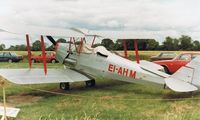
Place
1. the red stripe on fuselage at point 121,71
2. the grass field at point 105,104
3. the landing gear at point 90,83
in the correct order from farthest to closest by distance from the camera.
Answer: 1. the landing gear at point 90,83
2. the red stripe on fuselage at point 121,71
3. the grass field at point 105,104

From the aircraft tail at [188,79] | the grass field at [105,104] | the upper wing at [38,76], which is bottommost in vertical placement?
the grass field at [105,104]

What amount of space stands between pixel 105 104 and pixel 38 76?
10.4ft

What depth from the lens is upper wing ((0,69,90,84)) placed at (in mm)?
11188

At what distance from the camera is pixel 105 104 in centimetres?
994

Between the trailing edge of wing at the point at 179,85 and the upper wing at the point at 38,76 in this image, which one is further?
the upper wing at the point at 38,76

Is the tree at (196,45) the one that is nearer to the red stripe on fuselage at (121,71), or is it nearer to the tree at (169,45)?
the tree at (169,45)

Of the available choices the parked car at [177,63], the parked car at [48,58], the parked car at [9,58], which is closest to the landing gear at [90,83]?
the parked car at [177,63]

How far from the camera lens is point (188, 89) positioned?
9.52 m

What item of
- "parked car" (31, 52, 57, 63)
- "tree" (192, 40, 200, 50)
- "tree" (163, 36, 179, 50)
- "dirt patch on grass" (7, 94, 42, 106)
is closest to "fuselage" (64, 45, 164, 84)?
"dirt patch on grass" (7, 94, 42, 106)

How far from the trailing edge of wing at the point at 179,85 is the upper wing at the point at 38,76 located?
3804 mm

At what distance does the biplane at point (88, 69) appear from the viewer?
390 inches

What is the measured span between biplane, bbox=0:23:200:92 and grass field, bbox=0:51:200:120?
51 centimetres

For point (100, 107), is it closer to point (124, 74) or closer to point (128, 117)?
point (128, 117)

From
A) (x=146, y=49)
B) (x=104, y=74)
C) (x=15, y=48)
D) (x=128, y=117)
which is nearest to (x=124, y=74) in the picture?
(x=104, y=74)
